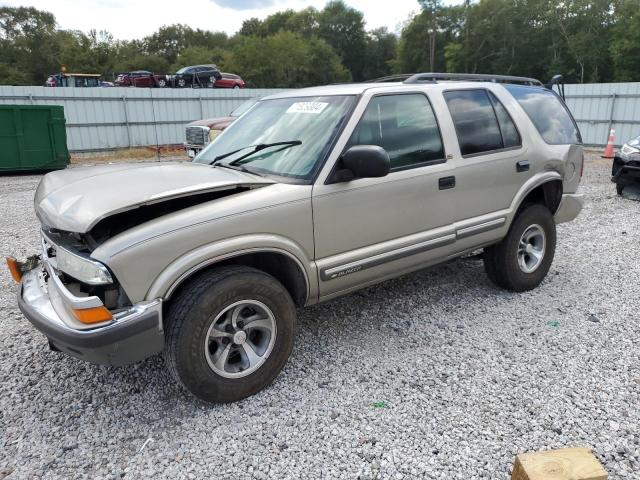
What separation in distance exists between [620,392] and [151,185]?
123 inches

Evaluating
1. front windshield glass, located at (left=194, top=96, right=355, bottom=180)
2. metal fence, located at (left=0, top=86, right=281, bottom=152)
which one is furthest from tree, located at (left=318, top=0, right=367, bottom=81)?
front windshield glass, located at (left=194, top=96, right=355, bottom=180)

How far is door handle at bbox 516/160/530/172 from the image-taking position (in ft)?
13.8

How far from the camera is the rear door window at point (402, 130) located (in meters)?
3.36

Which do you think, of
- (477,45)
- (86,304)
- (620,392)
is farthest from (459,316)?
(477,45)

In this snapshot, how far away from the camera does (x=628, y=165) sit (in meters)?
8.72

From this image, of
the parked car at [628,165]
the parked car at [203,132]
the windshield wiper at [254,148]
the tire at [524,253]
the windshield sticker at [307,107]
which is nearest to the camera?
the windshield wiper at [254,148]

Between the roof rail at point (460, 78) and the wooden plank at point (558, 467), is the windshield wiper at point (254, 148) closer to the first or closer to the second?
the roof rail at point (460, 78)

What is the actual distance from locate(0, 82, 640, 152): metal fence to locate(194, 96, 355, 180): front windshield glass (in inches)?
625

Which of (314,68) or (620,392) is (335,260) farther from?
(314,68)

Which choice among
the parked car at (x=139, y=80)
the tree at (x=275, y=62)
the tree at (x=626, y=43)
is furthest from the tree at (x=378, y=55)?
the parked car at (x=139, y=80)

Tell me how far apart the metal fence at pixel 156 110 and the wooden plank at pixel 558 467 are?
17819 millimetres

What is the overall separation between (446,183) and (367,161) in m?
1.02

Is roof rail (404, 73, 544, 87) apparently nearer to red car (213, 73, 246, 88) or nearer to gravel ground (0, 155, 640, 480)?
gravel ground (0, 155, 640, 480)

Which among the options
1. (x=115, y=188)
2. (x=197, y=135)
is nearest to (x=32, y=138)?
(x=197, y=135)
